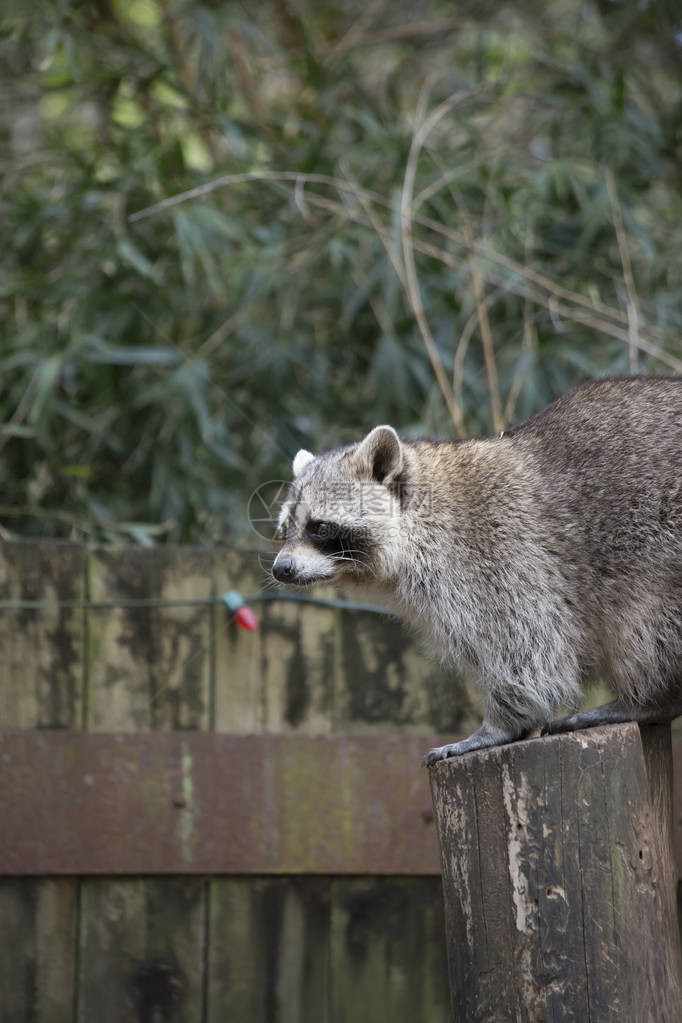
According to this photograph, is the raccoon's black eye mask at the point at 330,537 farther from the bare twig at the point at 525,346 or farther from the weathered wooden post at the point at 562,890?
the bare twig at the point at 525,346

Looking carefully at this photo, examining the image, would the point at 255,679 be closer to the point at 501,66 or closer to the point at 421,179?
the point at 421,179

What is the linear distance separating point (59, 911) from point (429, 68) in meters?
5.49

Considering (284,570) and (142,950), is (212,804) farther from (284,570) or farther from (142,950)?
(284,570)

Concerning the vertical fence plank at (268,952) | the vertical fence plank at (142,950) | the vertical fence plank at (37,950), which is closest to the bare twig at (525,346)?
the vertical fence plank at (268,952)

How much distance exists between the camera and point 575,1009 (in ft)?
8.35

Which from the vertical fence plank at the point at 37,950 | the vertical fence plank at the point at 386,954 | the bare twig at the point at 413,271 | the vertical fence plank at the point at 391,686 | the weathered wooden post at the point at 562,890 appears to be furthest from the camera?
the bare twig at the point at 413,271

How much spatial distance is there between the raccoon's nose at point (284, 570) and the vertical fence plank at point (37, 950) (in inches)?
54.5

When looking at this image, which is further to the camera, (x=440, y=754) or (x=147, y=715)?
(x=147, y=715)

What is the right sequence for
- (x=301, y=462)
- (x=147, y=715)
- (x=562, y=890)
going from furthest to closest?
(x=147, y=715) → (x=301, y=462) → (x=562, y=890)

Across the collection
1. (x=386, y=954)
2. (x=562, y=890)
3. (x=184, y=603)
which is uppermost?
(x=184, y=603)

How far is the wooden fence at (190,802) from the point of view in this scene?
12.5 feet

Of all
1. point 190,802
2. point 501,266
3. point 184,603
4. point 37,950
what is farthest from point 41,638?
point 501,266

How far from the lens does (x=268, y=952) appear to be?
389 centimetres

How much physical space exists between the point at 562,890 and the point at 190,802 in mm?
1601
